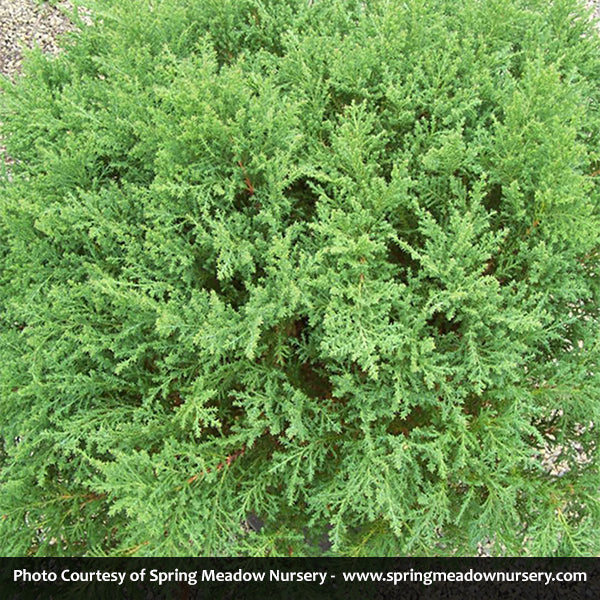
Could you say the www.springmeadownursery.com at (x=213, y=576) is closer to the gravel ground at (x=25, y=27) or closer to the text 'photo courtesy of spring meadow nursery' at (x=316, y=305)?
the text 'photo courtesy of spring meadow nursery' at (x=316, y=305)

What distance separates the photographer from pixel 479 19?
3.16 meters

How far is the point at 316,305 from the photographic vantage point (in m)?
2.59

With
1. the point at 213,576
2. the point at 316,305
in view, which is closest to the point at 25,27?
the point at 316,305

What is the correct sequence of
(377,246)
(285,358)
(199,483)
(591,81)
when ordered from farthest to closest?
(591,81) < (285,358) < (199,483) < (377,246)

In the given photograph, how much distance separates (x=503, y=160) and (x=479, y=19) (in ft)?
3.57

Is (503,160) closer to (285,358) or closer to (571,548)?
(285,358)

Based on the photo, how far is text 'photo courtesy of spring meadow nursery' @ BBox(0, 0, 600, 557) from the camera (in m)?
2.51

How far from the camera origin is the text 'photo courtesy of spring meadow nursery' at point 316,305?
8.25 ft

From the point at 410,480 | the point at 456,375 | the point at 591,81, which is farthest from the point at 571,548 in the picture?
the point at 591,81

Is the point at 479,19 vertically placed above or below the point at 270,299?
above
